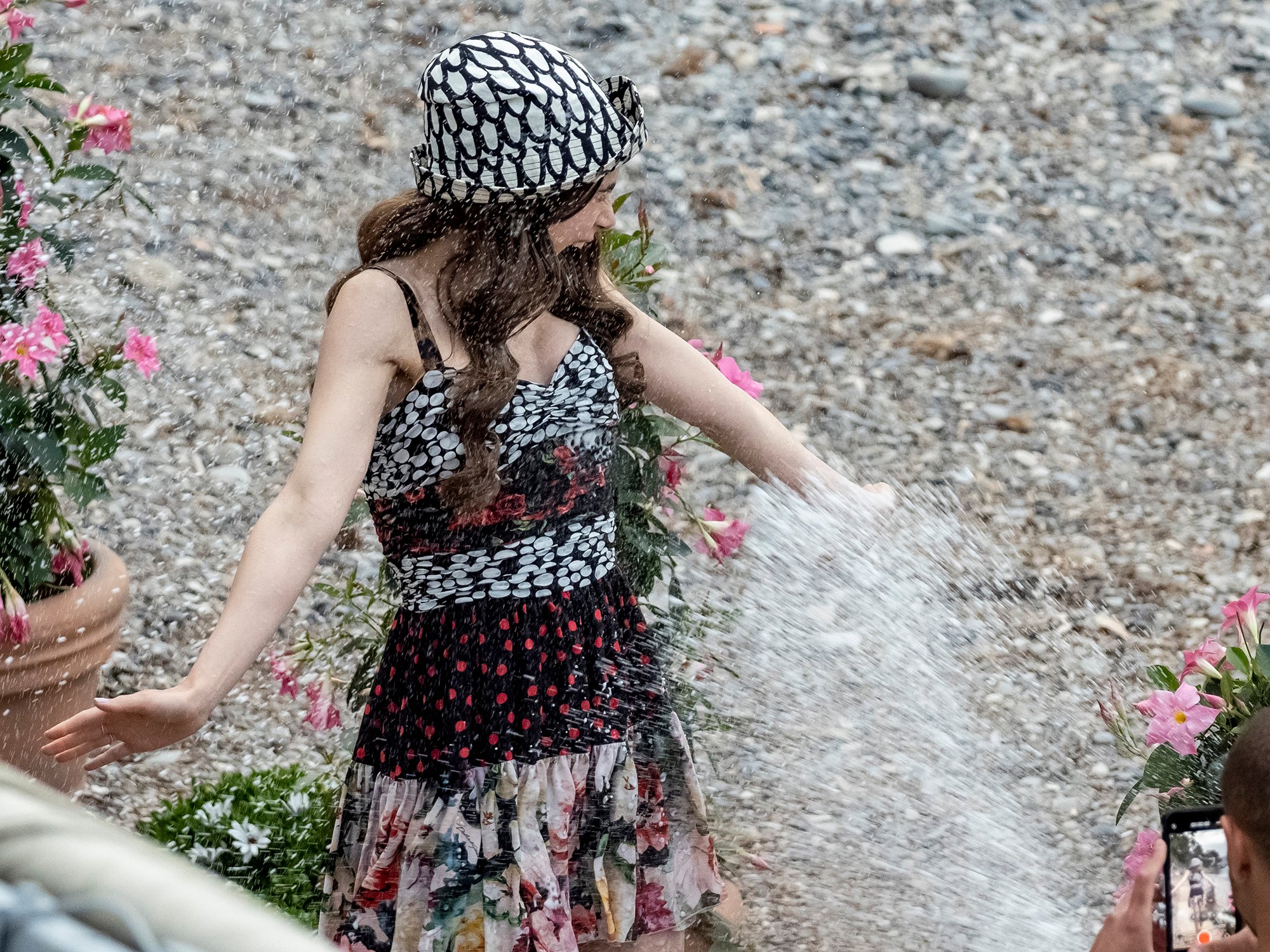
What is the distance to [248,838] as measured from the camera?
2.62 metres

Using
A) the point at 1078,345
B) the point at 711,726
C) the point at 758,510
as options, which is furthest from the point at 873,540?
the point at 1078,345

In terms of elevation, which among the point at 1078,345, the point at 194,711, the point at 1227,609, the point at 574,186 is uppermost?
the point at 574,186

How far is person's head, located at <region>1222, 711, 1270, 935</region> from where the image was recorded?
119 cm

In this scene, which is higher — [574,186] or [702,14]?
[574,186]

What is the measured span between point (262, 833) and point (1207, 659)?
1.69 m

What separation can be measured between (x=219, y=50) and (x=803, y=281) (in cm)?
236

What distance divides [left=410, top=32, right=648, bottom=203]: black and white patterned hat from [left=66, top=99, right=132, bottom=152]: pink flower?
3.68 ft

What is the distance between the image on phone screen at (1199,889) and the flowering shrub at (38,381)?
191cm

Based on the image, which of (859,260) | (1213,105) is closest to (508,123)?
(859,260)

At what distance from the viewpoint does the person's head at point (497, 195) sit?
5.60ft

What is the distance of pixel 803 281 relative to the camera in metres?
4.80

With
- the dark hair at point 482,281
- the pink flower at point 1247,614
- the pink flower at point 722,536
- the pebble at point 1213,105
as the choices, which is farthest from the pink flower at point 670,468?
the pebble at point 1213,105

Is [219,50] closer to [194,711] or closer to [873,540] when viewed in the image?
[873,540]

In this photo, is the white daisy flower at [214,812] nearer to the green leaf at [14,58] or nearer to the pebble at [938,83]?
the green leaf at [14,58]
